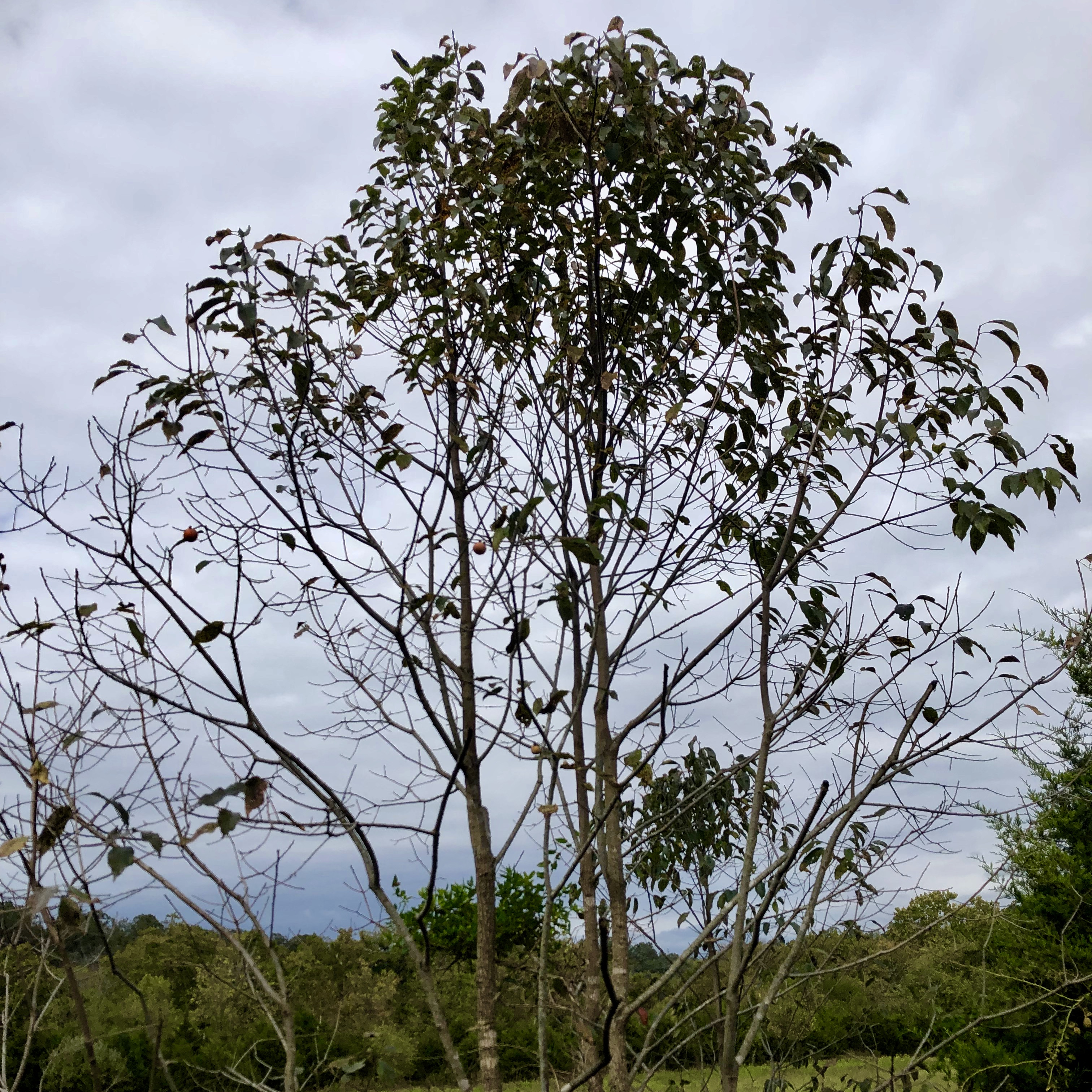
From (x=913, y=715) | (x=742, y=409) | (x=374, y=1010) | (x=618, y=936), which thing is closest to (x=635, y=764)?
(x=618, y=936)

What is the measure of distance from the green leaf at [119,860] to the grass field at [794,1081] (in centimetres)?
161

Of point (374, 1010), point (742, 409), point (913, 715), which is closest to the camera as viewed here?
point (913, 715)

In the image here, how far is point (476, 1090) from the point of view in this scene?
9.82m

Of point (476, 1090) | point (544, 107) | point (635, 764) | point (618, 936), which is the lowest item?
point (476, 1090)

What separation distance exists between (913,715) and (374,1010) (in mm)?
8588

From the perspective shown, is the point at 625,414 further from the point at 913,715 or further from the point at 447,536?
the point at 913,715

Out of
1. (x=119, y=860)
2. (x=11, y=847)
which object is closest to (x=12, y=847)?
(x=11, y=847)

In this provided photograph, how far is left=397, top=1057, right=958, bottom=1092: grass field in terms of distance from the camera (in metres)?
3.31

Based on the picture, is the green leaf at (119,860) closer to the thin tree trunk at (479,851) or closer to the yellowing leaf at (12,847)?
the yellowing leaf at (12,847)

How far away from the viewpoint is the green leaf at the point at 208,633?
215 centimetres

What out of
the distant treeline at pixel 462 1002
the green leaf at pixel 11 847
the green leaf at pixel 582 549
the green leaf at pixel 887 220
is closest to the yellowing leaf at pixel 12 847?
the green leaf at pixel 11 847

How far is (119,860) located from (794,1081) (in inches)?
357

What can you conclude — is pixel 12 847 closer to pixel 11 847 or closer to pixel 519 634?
pixel 11 847

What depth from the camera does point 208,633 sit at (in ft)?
7.09
